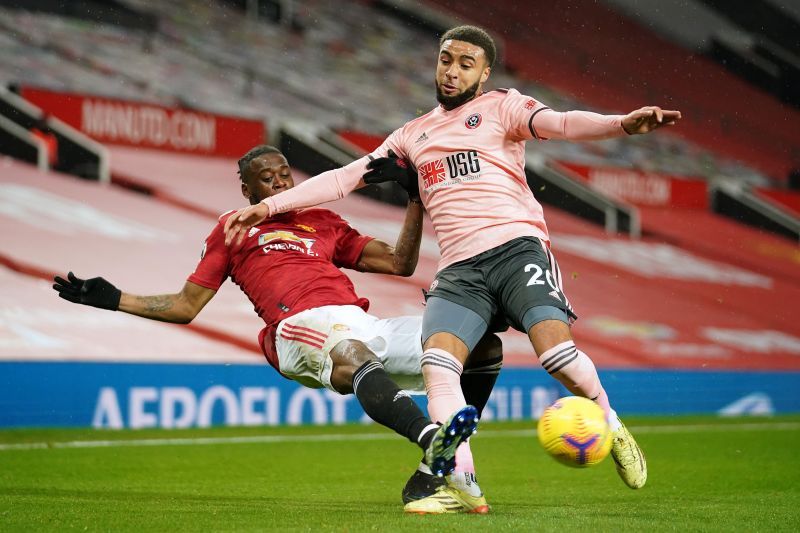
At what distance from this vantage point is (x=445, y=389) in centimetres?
471

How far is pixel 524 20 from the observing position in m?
19.5

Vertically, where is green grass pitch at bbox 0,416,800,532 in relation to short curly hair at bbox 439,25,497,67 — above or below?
below

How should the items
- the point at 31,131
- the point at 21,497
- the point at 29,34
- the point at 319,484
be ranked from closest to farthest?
the point at 21,497
the point at 319,484
the point at 31,131
the point at 29,34

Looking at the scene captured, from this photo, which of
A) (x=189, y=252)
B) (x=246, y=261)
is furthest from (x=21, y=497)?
(x=189, y=252)

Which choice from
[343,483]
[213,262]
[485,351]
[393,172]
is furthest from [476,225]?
[343,483]

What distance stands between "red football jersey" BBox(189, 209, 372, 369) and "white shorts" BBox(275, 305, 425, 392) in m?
0.09

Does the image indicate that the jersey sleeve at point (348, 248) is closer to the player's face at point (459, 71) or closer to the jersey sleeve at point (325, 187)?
the jersey sleeve at point (325, 187)

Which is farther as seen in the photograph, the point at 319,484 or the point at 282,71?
the point at 282,71

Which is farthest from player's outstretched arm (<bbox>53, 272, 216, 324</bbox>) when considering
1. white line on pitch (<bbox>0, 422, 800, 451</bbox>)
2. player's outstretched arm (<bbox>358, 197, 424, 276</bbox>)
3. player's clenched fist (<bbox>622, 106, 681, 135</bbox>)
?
white line on pitch (<bbox>0, 422, 800, 451</bbox>)

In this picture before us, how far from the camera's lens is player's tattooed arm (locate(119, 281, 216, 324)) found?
18.1 feet

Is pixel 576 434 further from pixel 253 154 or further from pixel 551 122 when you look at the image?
pixel 253 154

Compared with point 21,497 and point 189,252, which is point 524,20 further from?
point 21,497

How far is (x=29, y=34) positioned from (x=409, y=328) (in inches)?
409

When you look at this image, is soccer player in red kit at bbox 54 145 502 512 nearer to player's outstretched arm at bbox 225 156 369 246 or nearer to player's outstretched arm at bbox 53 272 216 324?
player's outstretched arm at bbox 53 272 216 324
